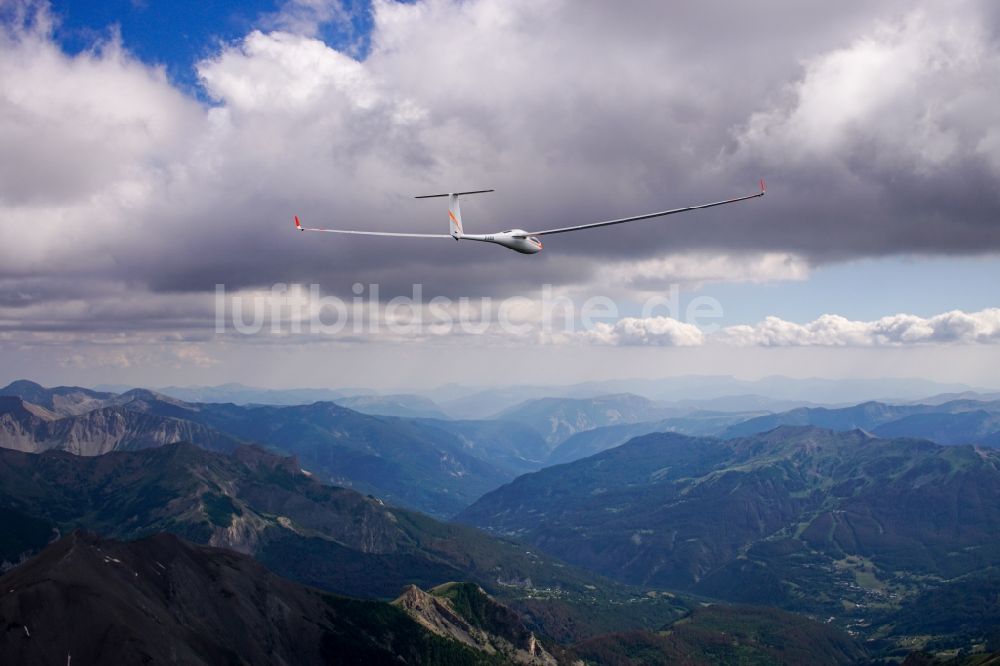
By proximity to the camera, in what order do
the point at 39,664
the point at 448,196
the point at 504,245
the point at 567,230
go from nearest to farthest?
the point at 567,230, the point at 504,245, the point at 448,196, the point at 39,664

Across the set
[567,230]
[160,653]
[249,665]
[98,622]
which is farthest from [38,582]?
[567,230]

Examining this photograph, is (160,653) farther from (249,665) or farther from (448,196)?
→ (448,196)

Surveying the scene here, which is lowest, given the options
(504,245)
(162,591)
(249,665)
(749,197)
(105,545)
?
(249,665)

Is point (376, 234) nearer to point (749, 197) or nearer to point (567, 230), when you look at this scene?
point (567, 230)

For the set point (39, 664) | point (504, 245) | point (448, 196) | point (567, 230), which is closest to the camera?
point (567, 230)

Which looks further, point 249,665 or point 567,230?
point 249,665

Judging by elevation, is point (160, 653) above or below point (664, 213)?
below

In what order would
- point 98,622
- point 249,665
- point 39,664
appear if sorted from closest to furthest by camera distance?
point 39,664, point 98,622, point 249,665

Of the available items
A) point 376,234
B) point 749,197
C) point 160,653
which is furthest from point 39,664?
point 749,197

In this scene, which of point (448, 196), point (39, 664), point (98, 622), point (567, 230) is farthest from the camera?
point (98, 622)
